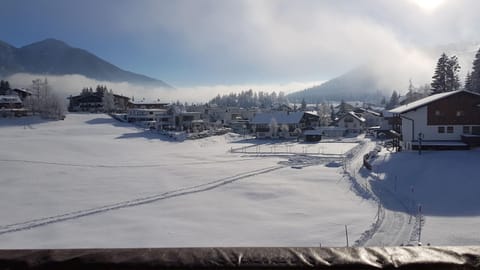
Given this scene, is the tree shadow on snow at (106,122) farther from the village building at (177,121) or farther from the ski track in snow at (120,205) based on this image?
the ski track in snow at (120,205)

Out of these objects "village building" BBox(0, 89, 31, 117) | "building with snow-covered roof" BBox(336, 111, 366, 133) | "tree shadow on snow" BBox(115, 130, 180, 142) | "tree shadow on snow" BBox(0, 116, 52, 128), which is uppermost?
"village building" BBox(0, 89, 31, 117)

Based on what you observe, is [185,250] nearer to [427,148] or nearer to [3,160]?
[427,148]

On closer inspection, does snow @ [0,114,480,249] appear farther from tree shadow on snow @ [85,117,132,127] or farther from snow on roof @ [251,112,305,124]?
tree shadow on snow @ [85,117,132,127]

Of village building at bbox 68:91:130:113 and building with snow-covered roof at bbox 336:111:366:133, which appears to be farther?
village building at bbox 68:91:130:113

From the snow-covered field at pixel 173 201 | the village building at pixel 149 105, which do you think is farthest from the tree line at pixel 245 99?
the snow-covered field at pixel 173 201

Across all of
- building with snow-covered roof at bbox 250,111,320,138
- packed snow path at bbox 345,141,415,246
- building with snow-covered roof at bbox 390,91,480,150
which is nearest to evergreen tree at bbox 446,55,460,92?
building with snow-covered roof at bbox 250,111,320,138

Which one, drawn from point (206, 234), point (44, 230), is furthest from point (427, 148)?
point (44, 230)

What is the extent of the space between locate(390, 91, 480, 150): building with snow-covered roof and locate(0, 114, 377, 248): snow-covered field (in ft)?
23.9

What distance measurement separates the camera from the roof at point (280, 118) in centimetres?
6106

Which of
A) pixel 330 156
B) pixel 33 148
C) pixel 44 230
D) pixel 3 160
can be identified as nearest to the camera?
pixel 44 230

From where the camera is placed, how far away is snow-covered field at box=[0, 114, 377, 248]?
40.9 feet

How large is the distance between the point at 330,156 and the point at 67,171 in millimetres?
23528

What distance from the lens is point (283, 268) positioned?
1116 millimetres

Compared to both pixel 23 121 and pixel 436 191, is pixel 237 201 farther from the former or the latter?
pixel 23 121
